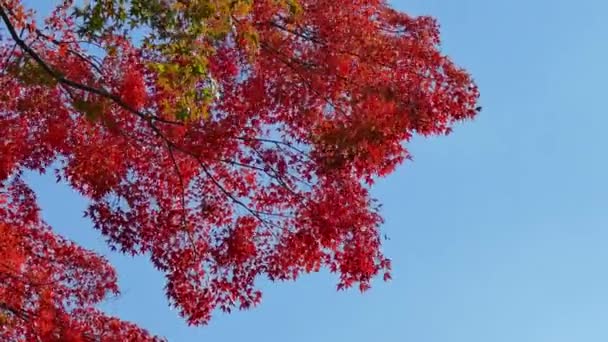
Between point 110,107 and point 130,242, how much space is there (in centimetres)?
336

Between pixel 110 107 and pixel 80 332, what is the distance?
169 inches

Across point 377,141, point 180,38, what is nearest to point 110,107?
point 180,38

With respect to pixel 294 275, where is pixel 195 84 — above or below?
below

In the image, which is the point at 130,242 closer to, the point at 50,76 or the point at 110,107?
the point at 110,107

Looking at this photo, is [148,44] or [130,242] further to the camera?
[130,242]

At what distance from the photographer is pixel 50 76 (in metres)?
10.6

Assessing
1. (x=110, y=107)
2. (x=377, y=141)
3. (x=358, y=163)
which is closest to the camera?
(x=110, y=107)

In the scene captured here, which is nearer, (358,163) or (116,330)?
(358,163)

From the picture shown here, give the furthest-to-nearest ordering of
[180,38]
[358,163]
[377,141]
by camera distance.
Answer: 1. [358,163]
2. [377,141]
3. [180,38]

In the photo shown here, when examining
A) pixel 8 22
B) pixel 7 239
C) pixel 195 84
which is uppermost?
pixel 7 239

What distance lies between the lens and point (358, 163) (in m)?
13.8

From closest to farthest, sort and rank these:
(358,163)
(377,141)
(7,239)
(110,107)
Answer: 1. (110,107)
2. (377,141)
3. (358,163)
4. (7,239)

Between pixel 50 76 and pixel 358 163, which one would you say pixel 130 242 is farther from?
pixel 50 76

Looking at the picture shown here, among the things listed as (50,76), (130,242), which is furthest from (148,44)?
(130,242)
